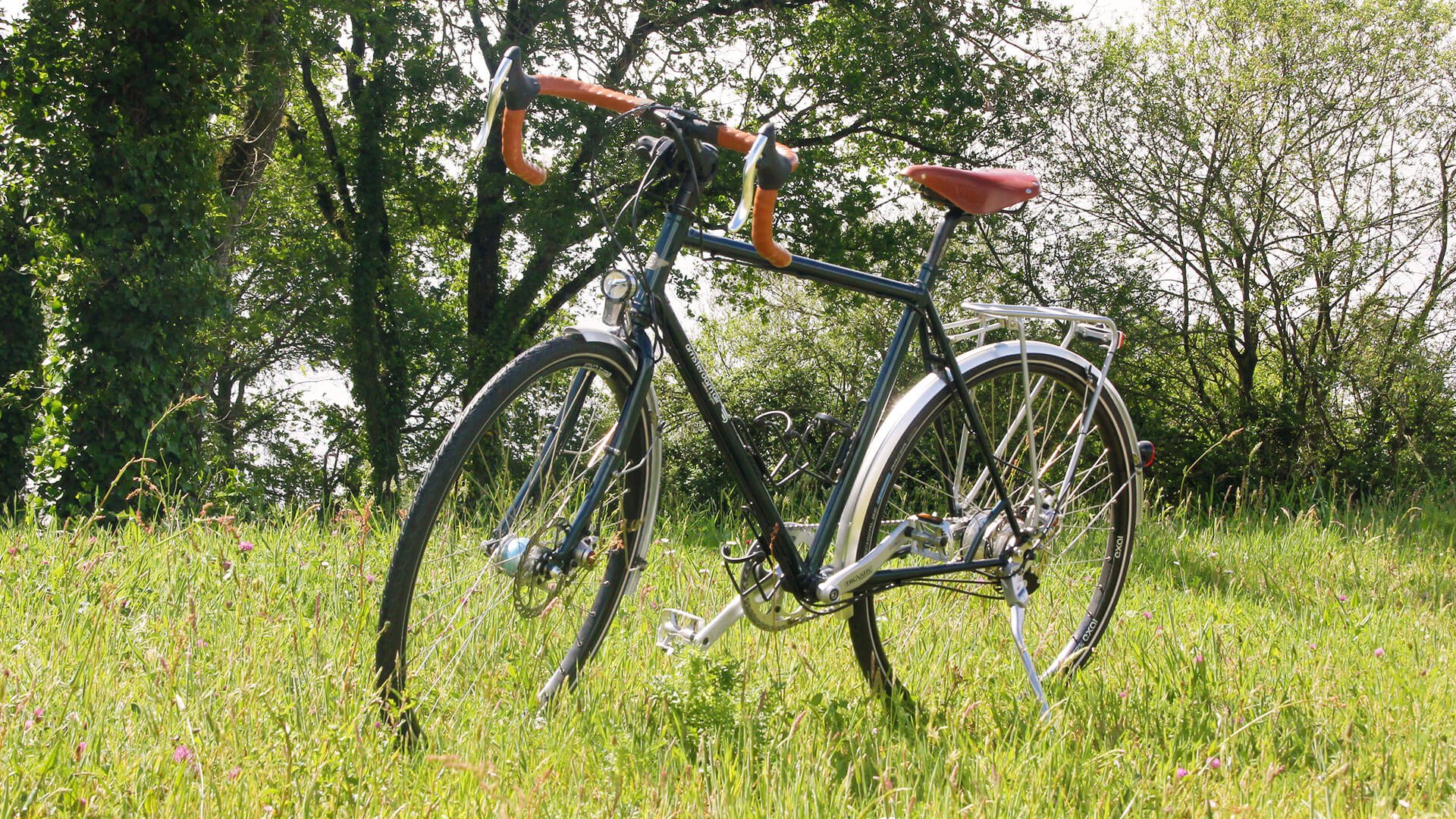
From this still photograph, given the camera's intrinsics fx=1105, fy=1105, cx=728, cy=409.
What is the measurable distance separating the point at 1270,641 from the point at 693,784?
197cm

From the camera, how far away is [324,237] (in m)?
17.2

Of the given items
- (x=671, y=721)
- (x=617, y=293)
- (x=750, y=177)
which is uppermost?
(x=750, y=177)

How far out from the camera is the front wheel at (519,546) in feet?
5.82

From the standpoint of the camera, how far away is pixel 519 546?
76.2 inches

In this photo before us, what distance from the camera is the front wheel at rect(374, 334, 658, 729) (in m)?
1.77

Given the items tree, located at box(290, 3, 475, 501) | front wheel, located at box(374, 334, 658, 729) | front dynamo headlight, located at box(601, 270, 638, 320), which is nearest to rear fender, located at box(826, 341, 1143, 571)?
front wheel, located at box(374, 334, 658, 729)

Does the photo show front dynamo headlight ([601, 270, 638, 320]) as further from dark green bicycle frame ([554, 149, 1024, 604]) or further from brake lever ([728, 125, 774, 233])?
brake lever ([728, 125, 774, 233])

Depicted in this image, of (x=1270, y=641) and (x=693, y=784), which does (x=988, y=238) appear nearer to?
(x=1270, y=641)

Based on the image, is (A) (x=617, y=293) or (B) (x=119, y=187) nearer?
(A) (x=617, y=293)

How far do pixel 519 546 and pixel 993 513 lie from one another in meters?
1.17

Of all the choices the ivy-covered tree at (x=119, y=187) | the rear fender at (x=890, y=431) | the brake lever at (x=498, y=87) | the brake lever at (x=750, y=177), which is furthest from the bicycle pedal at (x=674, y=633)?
the ivy-covered tree at (x=119, y=187)

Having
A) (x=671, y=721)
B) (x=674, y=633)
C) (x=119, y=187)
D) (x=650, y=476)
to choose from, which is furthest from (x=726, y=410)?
(x=119, y=187)

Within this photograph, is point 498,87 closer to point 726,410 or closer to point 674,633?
point 726,410

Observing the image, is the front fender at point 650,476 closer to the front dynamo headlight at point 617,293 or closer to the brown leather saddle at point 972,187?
the front dynamo headlight at point 617,293
